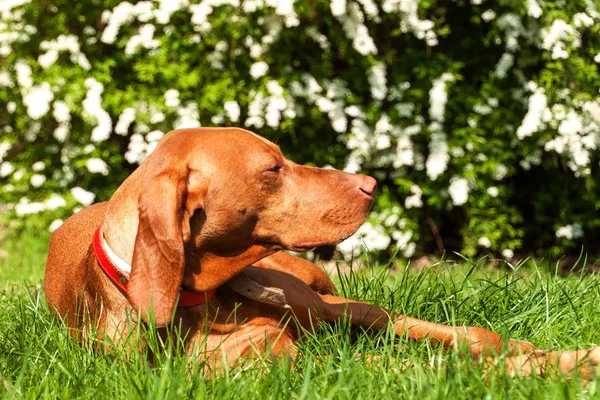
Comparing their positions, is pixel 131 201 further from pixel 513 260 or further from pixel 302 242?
pixel 513 260

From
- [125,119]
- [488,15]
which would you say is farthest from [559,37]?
[125,119]

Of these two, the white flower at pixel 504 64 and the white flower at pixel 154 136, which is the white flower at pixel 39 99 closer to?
the white flower at pixel 154 136

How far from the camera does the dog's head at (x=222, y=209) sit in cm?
261

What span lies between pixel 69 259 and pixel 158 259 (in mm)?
1095

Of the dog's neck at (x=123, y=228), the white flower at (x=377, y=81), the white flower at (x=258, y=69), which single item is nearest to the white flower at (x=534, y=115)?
the white flower at (x=377, y=81)

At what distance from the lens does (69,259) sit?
3562mm

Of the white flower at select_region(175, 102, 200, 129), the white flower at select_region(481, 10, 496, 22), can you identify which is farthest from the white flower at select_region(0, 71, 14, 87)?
the white flower at select_region(481, 10, 496, 22)

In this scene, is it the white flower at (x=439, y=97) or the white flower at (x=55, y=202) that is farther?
the white flower at (x=55, y=202)

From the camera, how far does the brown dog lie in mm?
2619

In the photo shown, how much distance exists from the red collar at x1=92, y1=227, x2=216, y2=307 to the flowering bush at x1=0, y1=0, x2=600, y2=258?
293 cm

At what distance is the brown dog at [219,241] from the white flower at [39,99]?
3241 mm

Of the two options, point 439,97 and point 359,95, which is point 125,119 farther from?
point 439,97

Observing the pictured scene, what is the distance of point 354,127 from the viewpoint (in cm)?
595

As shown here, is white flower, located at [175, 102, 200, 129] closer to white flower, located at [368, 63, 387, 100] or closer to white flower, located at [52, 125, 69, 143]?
white flower, located at [52, 125, 69, 143]
